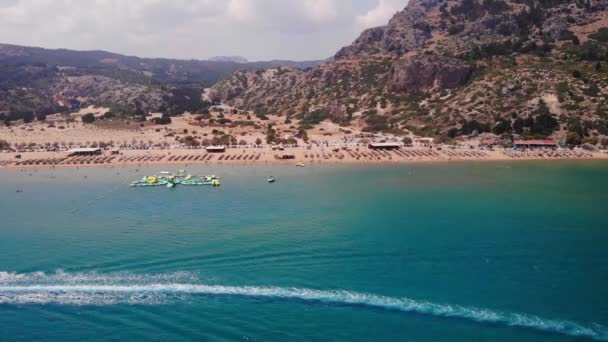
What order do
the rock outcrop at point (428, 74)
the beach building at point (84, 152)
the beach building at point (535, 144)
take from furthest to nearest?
the rock outcrop at point (428, 74)
the beach building at point (84, 152)
the beach building at point (535, 144)

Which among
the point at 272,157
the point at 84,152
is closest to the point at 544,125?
the point at 272,157

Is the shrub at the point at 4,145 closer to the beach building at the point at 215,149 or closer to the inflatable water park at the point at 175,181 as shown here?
the beach building at the point at 215,149

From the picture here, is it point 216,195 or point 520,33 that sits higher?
point 520,33

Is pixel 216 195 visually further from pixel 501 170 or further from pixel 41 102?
pixel 41 102

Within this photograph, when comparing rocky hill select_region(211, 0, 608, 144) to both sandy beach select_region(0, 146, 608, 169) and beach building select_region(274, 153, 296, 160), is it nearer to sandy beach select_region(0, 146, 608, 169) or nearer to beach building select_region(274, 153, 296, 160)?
sandy beach select_region(0, 146, 608, 169)

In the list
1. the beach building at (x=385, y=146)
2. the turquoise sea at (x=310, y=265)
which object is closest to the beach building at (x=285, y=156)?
the beach building at (x=385, y=146)

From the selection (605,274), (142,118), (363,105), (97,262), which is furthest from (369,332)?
(142,118)
